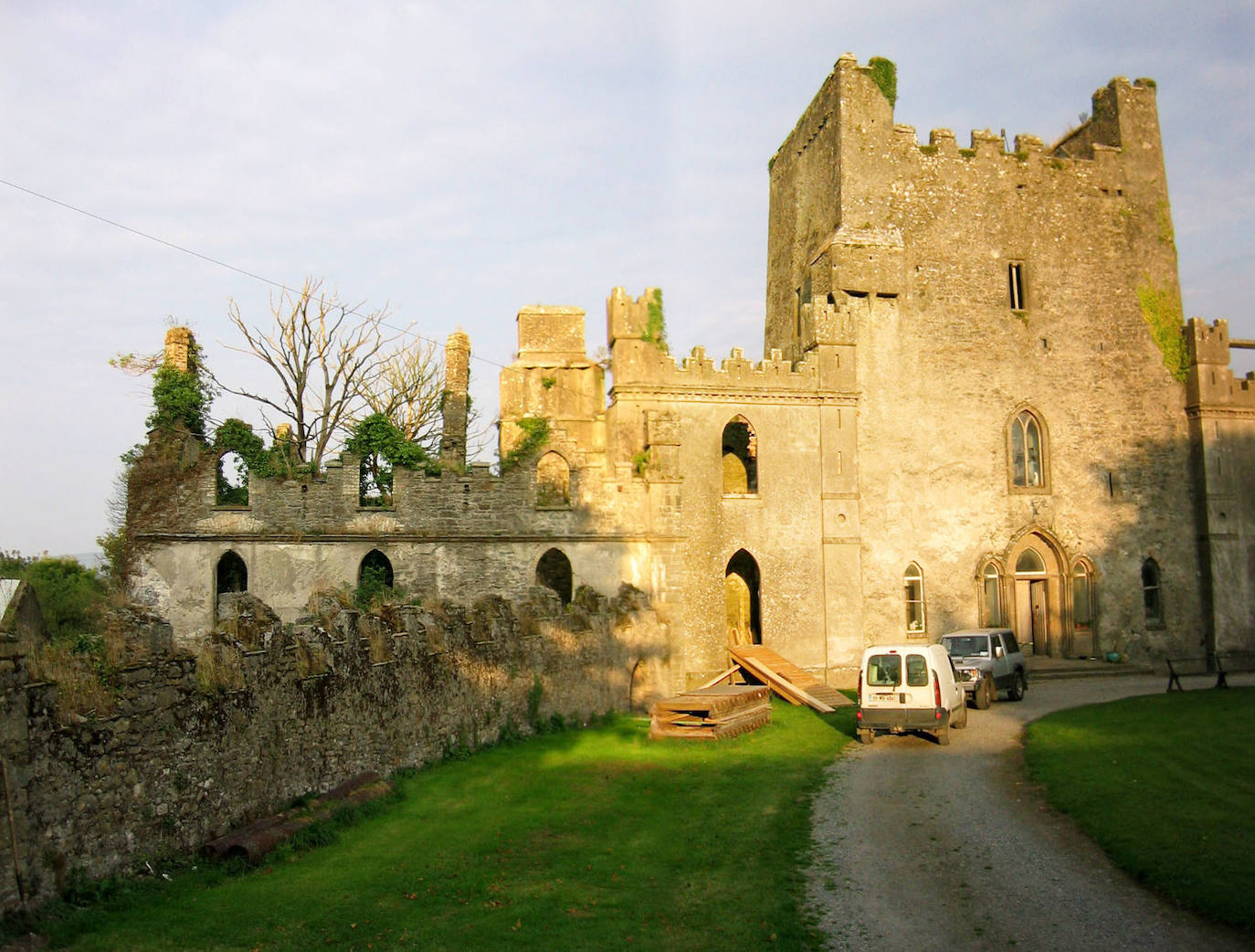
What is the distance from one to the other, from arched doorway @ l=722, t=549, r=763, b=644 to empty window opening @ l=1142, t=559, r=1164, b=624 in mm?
13254

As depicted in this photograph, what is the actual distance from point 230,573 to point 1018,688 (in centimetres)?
2050

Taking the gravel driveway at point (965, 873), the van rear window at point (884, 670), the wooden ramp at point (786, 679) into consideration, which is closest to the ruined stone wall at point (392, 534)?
the wooden ramp at point (786, 679)

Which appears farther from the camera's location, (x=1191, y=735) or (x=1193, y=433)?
(x=1193, y=433)

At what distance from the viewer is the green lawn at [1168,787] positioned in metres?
10.6

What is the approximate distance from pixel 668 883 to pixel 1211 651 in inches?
1163

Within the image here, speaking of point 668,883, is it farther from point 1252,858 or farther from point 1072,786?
point 1072,786

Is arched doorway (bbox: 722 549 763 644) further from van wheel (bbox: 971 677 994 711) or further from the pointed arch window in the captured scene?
the pointed arch window

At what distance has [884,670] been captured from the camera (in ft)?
66.0

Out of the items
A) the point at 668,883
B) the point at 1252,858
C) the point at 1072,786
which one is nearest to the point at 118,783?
the point at 668,883

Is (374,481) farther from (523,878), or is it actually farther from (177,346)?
(523,878)

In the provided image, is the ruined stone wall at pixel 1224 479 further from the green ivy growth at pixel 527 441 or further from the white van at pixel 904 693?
the green ivy growth at pixel 527 441

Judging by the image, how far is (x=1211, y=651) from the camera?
34.3 meters

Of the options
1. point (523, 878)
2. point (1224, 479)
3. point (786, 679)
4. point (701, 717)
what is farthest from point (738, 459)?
point (523, 878)

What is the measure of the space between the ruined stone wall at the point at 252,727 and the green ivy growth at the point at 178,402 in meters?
10.4
